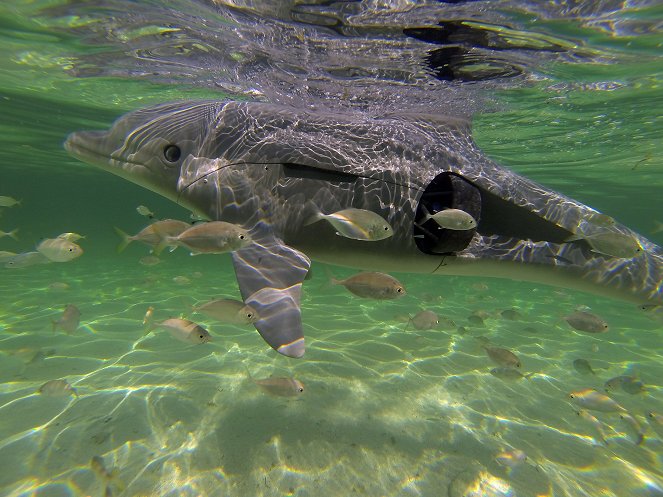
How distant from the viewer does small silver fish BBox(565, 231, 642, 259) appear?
4074 millimetres

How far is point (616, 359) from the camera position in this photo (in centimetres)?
953

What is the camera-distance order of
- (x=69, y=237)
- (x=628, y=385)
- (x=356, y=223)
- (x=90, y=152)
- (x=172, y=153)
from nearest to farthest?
1. (x=356, y=223)
2. (x=172, y=153)
3. (x=90, y=152)
4. (x=628, y=385)
5. (x=69, y=237)

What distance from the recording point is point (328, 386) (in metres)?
5.99

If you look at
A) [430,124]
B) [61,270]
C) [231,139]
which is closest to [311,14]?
[430,124]

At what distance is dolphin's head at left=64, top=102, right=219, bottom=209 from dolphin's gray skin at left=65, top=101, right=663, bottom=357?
0.01 meters

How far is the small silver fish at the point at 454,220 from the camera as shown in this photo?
11.5 ft

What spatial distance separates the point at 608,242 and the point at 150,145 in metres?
5.26

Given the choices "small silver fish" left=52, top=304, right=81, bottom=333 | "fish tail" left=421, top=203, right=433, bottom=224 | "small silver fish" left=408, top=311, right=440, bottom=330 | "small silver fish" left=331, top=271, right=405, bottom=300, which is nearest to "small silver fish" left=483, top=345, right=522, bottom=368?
"small silver fish" left=408, top=311, right=440, bottom=330

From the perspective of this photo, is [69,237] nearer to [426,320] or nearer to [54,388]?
[54,388]

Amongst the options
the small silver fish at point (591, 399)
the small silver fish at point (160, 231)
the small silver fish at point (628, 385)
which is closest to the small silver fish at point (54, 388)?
the small silver fish at point (160, 231)

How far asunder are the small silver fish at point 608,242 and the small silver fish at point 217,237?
3.59 metres

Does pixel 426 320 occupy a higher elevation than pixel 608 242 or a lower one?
lower

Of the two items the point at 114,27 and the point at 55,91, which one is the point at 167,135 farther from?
the point at 55,91

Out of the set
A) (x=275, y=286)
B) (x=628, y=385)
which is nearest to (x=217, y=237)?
(x=275, y=286)
